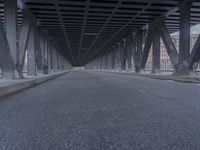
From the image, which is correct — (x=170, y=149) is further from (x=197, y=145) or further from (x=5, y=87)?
(x=5, y=87)

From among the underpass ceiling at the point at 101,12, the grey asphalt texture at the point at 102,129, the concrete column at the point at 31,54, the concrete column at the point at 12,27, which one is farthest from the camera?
the concrete column at the point at 31,54

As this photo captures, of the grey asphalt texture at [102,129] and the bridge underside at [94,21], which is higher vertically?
the bridge underside at [94,21]

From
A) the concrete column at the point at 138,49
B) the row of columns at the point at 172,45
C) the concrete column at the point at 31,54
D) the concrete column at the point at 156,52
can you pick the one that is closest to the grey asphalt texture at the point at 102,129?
the row of columns at the point at 172,45

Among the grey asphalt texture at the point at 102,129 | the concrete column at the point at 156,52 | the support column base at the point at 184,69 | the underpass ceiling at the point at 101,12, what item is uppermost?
the underpass ceiling at the point at 101,12

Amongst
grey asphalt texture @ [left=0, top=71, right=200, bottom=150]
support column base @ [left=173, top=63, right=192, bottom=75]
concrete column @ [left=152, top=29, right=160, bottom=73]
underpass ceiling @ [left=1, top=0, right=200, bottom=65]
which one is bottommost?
grey asphalt texture @ [left=0, top=71, right=200, bottom=150]

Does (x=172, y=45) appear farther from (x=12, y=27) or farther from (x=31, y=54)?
(x=12, y=27)

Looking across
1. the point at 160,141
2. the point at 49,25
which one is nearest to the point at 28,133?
the point at 160,141

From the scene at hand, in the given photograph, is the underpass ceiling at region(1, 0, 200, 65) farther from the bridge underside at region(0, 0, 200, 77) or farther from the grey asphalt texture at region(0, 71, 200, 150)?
the grey asphalt texture at region(0, 71, 200, 150)

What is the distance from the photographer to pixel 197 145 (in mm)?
3873

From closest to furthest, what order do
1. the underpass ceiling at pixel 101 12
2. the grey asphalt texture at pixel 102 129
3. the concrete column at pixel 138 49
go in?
1. the grey asphalt texture at pixel 102 129
2. the underpass ceiling at pixel 101 12
3. the concrete column at pixel 138 49

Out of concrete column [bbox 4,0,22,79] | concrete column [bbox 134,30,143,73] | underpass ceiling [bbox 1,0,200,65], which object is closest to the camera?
concrete column [bbox 4,0,22,79]

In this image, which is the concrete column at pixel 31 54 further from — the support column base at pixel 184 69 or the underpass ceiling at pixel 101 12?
the support column base at pixel 184 69

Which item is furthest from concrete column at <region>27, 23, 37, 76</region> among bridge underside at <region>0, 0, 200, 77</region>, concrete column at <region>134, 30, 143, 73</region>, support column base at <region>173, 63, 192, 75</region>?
concrete column at <region>134, 30, 143, 73</region>

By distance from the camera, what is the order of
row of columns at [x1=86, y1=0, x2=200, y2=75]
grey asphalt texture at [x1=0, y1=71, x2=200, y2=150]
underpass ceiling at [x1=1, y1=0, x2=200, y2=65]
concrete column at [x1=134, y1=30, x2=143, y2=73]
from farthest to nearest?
concrete column at [x1=134, y1=30, x2=143, y2=73] → underpass ceiling at [x1=1, y1=0, x2=200, y2=65] → row of columns at [x1=86, y1=0, x2=200, y2=75] → grey asphalt texture at [x1=0, y1=71, x2=200, y2=150]
